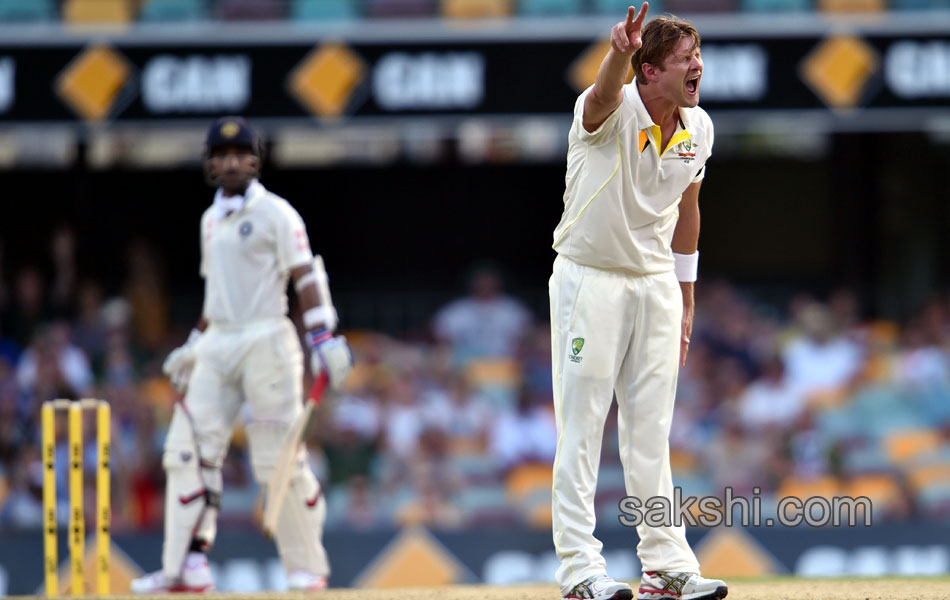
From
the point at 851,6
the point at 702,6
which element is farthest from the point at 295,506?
the point at 851,6

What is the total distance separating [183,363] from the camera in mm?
7020

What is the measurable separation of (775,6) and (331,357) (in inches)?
235

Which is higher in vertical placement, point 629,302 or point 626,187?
point 626,187

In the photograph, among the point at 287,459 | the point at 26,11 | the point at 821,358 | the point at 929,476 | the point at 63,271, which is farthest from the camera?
the point at 63,271

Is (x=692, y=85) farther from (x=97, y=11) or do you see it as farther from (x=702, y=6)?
(x=97, y=11)

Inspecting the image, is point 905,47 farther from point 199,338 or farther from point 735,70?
point 199,338

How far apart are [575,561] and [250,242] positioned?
2737mm

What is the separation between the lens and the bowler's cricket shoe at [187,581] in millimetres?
6742

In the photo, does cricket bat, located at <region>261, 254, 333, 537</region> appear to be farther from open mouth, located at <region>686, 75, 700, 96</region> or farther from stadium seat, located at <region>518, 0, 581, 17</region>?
stadium seat, located at <region>518, 0, 581, 17</region>

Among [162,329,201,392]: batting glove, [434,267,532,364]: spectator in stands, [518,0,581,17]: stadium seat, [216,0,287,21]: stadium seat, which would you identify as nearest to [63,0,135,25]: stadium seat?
[216,0,287,21]: stadium seat

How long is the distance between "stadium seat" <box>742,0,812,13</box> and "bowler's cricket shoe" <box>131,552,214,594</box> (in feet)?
21.1

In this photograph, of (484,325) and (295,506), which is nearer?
(295,506)

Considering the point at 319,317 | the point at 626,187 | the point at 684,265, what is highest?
the point at 626,187

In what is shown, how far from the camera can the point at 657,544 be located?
4.79 meters
